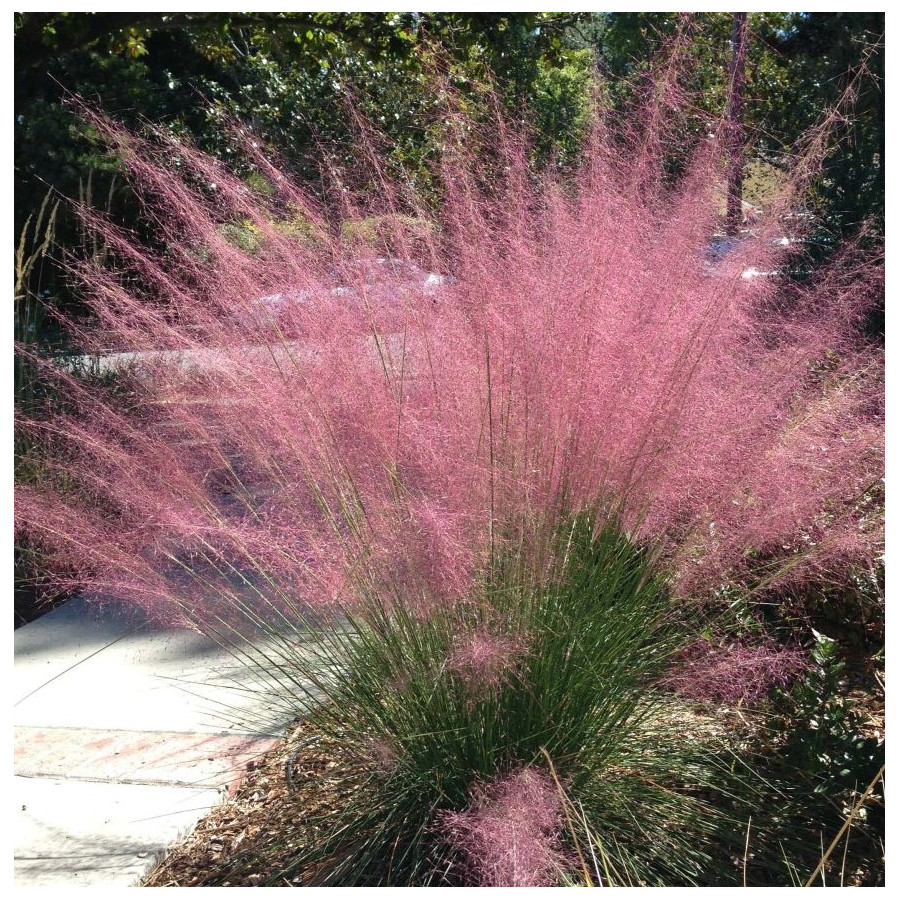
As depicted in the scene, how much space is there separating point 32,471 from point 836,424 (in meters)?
2.87

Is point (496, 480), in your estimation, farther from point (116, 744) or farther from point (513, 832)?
point (116, 744)

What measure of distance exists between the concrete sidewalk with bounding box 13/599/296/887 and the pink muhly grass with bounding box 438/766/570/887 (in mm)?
606

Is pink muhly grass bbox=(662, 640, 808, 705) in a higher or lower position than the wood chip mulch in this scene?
higher

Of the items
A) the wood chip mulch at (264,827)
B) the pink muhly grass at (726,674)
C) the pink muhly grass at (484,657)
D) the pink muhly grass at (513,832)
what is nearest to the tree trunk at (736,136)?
the pink muhly grass at (726,674)

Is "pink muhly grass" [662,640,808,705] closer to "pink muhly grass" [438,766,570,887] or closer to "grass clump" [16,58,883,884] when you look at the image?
"grass clump" [16,58,883,884]

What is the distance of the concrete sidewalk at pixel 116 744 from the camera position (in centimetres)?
195

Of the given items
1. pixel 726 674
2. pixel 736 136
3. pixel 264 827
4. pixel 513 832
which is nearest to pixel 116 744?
pixel 264 827

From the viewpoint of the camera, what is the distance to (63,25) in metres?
5.02

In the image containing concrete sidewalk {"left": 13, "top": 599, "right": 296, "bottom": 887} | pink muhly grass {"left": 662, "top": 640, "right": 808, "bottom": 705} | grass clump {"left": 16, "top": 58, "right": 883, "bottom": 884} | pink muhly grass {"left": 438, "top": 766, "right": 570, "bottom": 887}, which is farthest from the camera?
concrete sidewalk {"left": 13, "top": 599, "right": 296, "bottom": 887}

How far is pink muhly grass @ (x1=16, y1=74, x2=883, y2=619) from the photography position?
1.62m

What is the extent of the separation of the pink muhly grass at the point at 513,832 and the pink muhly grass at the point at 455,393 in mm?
364

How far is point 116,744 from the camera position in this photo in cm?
246

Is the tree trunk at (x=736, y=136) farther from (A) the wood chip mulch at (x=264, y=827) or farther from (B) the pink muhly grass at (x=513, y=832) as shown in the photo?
(A) the wood chip mulch at (x=264, y=827)

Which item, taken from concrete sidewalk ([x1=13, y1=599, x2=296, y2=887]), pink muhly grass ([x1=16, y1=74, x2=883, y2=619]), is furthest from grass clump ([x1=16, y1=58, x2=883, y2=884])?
concrete sidewalk ([x1=13, y1=599, x2=296, y2=887])
